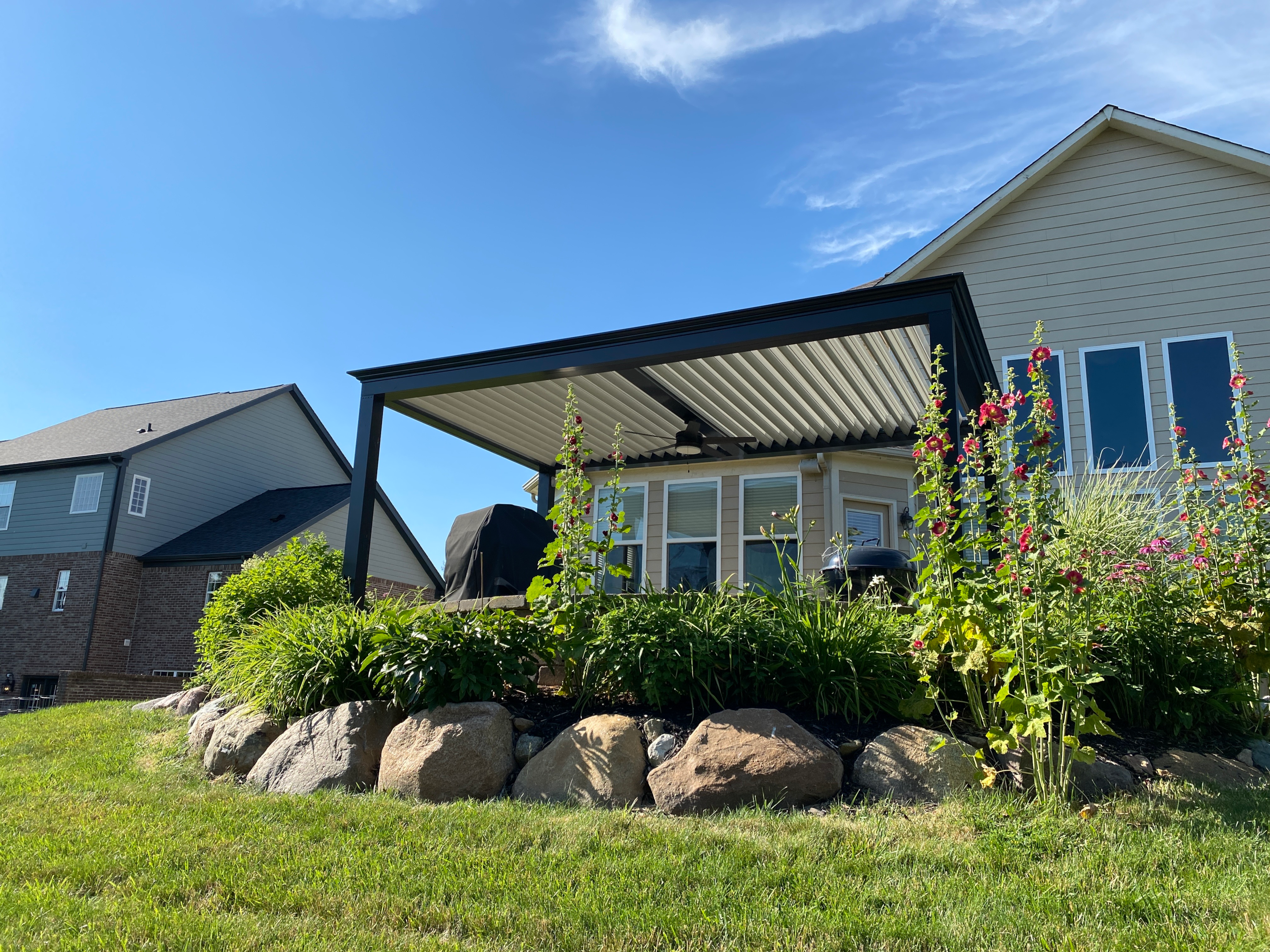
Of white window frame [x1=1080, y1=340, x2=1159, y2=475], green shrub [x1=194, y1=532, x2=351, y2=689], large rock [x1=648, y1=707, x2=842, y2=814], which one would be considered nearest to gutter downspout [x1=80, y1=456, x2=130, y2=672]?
green shrub [x1=194, y1=532, x2=351, y2=689]

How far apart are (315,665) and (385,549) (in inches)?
713

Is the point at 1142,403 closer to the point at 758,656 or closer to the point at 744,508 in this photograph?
the point at 744,508

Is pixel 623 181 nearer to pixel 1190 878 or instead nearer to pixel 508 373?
pixel 508 373

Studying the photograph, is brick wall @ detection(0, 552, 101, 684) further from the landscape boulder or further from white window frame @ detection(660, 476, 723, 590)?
white window frame @ detection(660, 476, 723, 590)

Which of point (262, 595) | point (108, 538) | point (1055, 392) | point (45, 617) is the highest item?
point (1055, 392)

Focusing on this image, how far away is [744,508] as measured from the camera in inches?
405

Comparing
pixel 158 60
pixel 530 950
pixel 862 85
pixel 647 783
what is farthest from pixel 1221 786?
pixel 158 60

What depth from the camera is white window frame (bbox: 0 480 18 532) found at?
2061 centimetres

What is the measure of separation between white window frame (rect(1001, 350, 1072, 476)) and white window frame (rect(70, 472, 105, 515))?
19.4 m

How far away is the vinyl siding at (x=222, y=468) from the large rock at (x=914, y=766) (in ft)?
60.5

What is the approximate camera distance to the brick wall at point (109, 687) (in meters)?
13.2

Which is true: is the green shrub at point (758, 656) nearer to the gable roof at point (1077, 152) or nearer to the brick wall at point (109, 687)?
the gable roof at point (1077, 152)

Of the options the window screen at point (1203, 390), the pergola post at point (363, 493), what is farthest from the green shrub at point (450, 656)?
the window screen at point (1203, 390)

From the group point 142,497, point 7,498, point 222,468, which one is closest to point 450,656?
point 142,497
